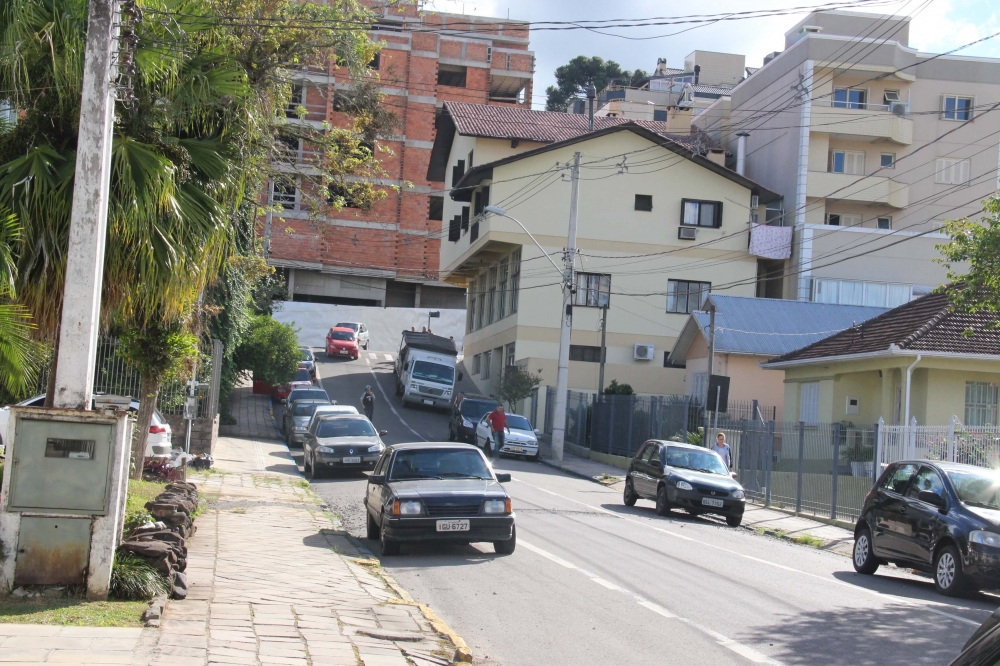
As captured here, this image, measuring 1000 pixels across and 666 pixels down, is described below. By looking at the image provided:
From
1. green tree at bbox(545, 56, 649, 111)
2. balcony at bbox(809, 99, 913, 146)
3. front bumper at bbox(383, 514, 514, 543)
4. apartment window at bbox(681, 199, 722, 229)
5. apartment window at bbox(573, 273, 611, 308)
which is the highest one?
green tree at bbox(545, 56, 649, 111)

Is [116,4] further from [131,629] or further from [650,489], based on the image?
A: [650,489]

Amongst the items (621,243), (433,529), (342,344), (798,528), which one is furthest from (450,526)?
(342,344)

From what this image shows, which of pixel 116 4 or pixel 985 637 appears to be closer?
pixel 985 637

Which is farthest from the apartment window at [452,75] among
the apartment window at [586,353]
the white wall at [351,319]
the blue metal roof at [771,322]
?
the blue metal roof at [771,322]

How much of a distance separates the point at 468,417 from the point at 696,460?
15.7 m

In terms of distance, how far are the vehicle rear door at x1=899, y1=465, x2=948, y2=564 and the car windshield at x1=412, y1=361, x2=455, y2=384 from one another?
109 ft

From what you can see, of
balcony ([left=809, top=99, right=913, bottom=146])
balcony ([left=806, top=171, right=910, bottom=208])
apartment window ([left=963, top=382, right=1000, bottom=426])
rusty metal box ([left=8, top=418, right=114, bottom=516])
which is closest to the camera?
rusty metal box ([left=8, top=418, right=114, bottom=516])

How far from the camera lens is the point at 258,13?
643 inches

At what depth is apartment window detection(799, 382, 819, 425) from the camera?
3159 cm

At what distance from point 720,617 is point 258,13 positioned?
11.7m

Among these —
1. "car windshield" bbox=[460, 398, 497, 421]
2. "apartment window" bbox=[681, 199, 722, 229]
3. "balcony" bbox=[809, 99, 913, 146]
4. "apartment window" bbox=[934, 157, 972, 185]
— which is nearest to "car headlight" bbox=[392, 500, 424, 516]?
"car windshield" bbox=[460, 398, 497, 421]

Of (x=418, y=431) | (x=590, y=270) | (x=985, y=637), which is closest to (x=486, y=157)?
(x=590, y=270)

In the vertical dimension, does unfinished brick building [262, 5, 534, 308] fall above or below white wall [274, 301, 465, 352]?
above

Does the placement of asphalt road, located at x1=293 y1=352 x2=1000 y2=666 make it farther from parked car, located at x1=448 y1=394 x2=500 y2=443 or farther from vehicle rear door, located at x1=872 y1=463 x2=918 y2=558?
parked car, located at x1=448 y1=394 x2=500 y2=443
